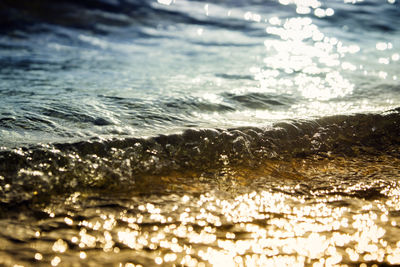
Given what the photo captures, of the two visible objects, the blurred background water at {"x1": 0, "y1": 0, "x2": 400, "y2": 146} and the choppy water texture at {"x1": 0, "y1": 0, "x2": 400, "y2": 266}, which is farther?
the blurred background water at {"x1": 0, "y1": 0, "x2": 400, "y2": 146}

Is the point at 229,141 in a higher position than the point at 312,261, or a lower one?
higher

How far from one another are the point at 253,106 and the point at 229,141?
3.74 feet

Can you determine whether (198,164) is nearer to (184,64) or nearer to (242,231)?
(242,231)

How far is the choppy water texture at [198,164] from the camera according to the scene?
132 cm

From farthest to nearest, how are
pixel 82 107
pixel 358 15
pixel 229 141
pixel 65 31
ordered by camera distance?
pixel 358 15 → pixel 65 31 → pixel 82 107 → pixel 229 141

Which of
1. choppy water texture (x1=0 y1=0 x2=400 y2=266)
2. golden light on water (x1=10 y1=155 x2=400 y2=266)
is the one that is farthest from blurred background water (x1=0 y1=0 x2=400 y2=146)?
golden light on water (x1=10 y1=155 x2=400 y2=266)

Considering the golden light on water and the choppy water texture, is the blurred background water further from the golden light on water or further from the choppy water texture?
the golden light on water

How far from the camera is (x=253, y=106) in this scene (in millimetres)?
3250

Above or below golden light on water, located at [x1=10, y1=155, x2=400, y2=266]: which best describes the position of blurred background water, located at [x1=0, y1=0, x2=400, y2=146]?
above

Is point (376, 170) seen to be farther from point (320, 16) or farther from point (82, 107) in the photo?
point (320, 16)

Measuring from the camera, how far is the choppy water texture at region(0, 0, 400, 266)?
132 cm

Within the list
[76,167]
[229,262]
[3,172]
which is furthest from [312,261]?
[3,172]

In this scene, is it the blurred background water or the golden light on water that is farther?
the blurred background water

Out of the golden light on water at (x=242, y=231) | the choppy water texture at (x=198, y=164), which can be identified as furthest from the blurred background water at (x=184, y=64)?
the golden light on water at (x=242, y=231)
